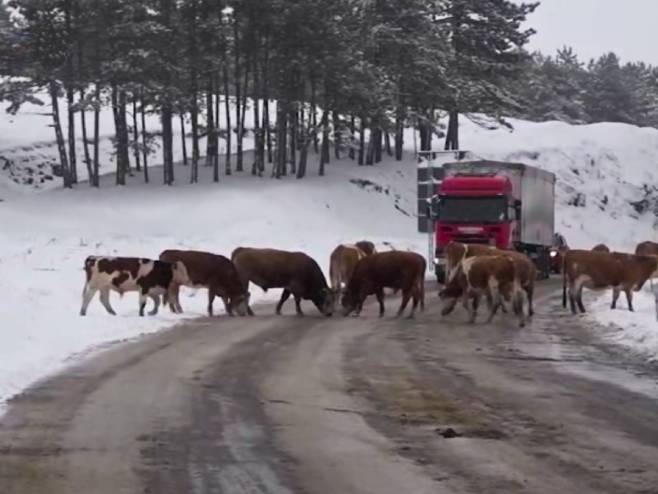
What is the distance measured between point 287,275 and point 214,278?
1.83 metres

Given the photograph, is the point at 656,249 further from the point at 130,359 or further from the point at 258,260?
the point at 130,359

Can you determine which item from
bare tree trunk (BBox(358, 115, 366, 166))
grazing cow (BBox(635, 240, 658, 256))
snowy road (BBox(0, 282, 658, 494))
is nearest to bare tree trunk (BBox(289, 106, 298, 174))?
bare tree trunk (BBox(358, 115, 366, 166))

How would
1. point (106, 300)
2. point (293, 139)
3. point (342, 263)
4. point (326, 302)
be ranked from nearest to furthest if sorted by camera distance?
point (106, 300) < point (326, 302) < point (342, 263) < point (293, 139)

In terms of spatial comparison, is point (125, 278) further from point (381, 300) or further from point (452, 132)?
point (452, 132)

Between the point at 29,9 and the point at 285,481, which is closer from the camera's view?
the point at 285,481

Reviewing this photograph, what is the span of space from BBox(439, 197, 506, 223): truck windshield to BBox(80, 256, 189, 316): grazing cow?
14.9 meters

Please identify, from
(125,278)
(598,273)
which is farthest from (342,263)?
(125,278)

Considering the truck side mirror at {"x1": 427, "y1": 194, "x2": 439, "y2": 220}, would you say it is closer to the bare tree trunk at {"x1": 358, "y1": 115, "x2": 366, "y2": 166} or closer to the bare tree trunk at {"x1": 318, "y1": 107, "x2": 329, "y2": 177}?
the bare tree trunk at {"x1": 318, "y1": 107, "x2": 329, "y2": 177}

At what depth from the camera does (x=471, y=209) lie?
3575 cm

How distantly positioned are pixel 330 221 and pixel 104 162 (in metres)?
20.8

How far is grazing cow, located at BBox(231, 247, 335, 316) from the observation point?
24.9m

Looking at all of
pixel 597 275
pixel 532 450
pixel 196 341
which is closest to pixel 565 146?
pixel 597 275

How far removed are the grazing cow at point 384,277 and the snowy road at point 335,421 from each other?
6.47 metres

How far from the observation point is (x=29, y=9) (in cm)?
5422
